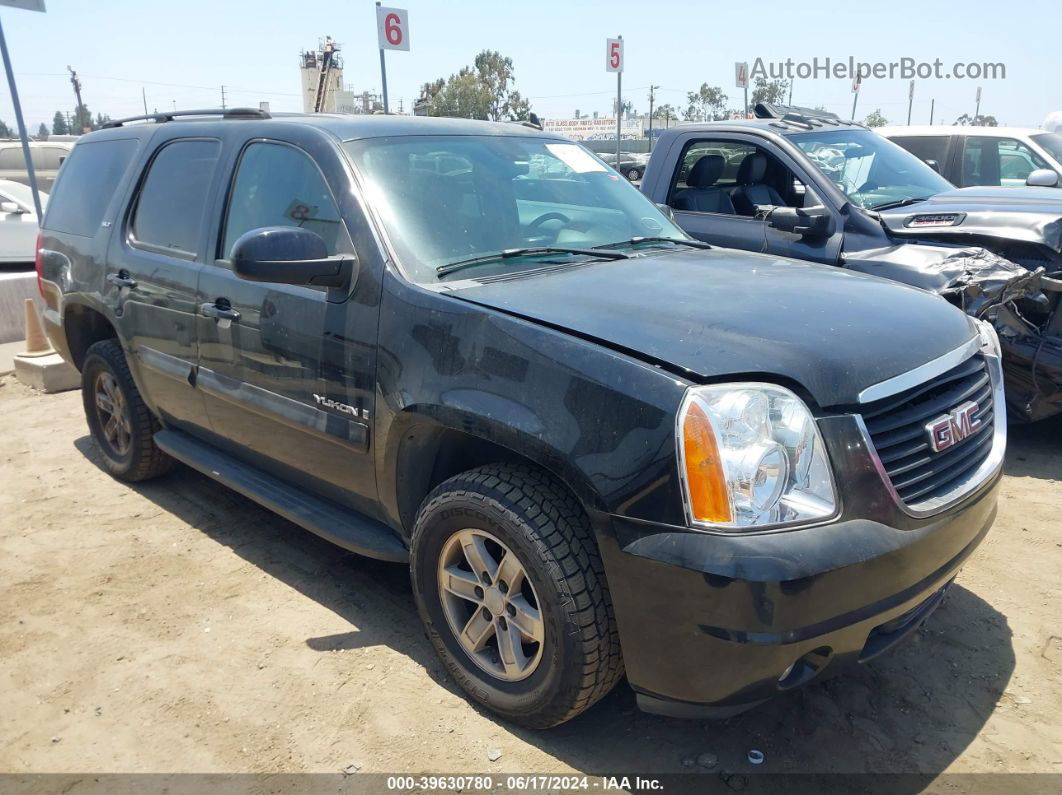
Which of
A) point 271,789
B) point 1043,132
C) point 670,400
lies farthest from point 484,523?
point 1043,132

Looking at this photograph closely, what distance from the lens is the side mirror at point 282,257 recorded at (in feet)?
9.21

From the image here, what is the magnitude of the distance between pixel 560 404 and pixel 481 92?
195 ft

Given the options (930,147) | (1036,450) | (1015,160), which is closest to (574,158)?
(1036,450)

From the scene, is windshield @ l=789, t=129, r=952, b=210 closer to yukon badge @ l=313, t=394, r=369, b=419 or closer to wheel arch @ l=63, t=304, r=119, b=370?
yukon badge @ l=313, t=394, r=369, b=419

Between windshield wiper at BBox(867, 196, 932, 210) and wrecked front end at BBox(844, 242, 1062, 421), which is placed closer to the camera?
wrecked front end at BBox(844, 242, 1062, 421)

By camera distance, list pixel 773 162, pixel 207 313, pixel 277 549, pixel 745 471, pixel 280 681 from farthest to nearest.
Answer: pixel 773 162
pixel 277 549
pixel 207 313
pixel 280 681
pixel 745 471

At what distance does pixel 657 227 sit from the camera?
373 centimetres

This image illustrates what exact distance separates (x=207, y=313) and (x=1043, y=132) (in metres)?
8.52

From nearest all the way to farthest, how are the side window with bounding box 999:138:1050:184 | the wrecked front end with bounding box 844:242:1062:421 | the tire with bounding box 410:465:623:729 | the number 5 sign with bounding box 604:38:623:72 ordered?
the tire with bounding box 410:465:623:729
the wrecked front end with bounding box 844:242:1062:421
the side window with bounding box 999:138:1050:184
the number 5 sign with bounding box 604:38:623:72

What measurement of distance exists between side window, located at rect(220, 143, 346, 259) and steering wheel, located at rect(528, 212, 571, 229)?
77cm

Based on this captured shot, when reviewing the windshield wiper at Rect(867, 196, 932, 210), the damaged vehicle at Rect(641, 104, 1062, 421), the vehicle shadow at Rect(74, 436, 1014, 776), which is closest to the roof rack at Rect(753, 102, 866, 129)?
the damaged vehicle at Rect(641, 104, 1062, 421)

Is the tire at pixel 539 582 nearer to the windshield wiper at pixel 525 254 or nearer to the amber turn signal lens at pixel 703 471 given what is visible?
the amber turn signal lens at pixel 703 471

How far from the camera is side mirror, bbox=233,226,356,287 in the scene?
2807 millimetres

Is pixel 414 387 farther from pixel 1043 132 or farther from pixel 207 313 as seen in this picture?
pixel 1043 132
